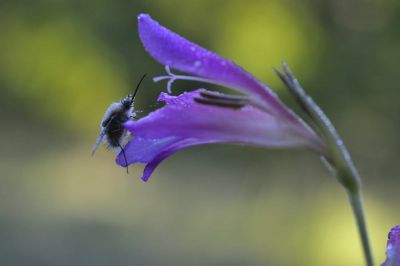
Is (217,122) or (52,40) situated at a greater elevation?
(217,122)

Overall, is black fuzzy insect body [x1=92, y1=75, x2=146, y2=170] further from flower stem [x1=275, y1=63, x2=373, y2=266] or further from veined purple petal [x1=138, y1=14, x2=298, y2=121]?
flower stem [x1=275, y1=63, x2=373, y2=266]

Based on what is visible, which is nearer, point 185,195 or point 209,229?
point 209,229

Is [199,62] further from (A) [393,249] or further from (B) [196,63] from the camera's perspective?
(A) [393,249]

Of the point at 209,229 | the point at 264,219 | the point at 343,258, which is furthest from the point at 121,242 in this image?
the point at 343,258

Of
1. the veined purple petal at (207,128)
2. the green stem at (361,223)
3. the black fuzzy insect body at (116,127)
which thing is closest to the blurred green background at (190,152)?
the black fuzzy insect body at (116,127)

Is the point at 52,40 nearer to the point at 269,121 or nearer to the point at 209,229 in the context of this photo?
the point at 209,229

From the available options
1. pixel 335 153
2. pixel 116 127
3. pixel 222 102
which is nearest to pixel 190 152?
pixel 116 127

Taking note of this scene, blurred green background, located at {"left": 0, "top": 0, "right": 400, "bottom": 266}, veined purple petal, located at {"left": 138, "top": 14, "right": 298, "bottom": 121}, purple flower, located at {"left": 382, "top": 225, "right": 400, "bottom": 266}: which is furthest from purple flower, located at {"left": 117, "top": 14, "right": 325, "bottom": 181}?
blurred green background, located at {"left": 0, "top": 0, "right": 400, "bottom": 266}
